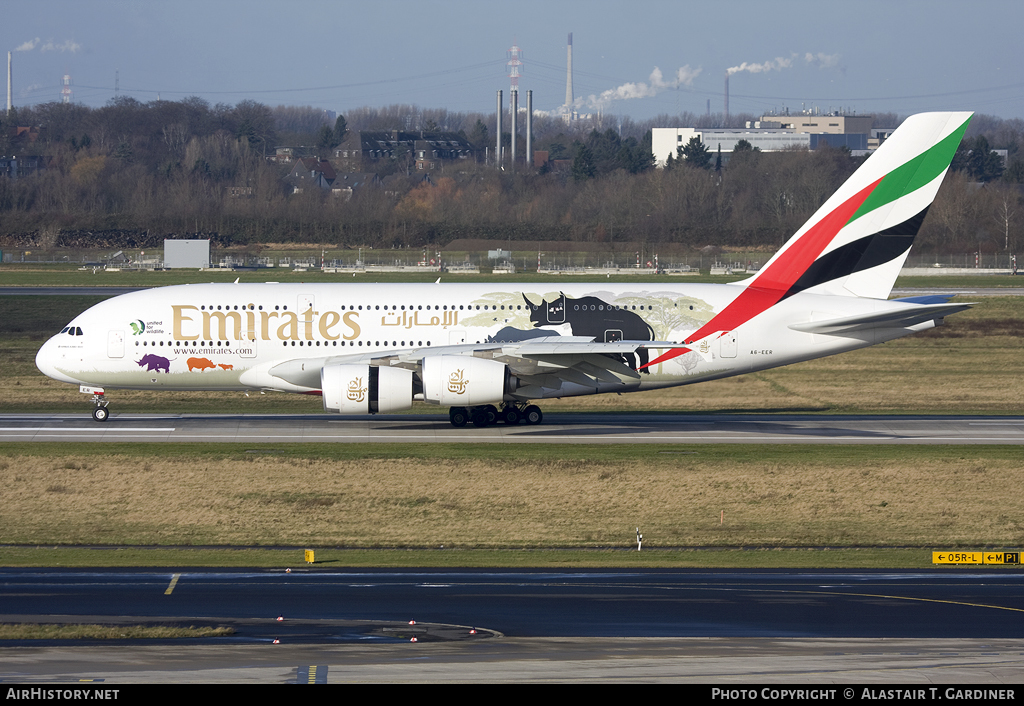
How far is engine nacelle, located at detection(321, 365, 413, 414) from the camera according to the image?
36.8 metres

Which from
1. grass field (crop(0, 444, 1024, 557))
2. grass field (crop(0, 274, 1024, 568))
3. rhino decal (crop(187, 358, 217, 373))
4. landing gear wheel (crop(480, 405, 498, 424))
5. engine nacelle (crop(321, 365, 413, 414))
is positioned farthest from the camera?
landing gear wheel (crop(480, 405, 498, 424))

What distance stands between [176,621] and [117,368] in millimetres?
22580

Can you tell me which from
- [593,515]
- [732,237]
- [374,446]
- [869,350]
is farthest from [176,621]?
[732,237]

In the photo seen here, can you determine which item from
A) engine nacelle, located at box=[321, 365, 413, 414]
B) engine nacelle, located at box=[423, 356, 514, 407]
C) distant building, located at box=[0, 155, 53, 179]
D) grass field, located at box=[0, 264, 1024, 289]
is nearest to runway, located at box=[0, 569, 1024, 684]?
engine nacelle, located at box=[321, 365, 413, 414]

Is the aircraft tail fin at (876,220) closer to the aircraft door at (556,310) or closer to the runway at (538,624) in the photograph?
the aircraft door at (556,310)

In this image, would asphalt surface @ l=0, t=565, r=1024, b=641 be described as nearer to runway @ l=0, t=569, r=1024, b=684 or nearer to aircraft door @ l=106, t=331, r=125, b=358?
runway @ l=0, t=569, r=1024, b=684

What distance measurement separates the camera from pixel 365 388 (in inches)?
1451

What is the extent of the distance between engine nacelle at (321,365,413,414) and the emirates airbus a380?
1676 mm

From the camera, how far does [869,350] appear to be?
64.7 meters

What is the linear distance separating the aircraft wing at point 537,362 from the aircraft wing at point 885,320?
506cm

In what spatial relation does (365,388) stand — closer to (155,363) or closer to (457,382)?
(457,382)

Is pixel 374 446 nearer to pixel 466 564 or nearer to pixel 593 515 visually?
pixel 593 515

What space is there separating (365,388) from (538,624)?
62.7ft

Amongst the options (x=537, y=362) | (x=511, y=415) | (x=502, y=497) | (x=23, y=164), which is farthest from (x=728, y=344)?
(x=23, y=164)
